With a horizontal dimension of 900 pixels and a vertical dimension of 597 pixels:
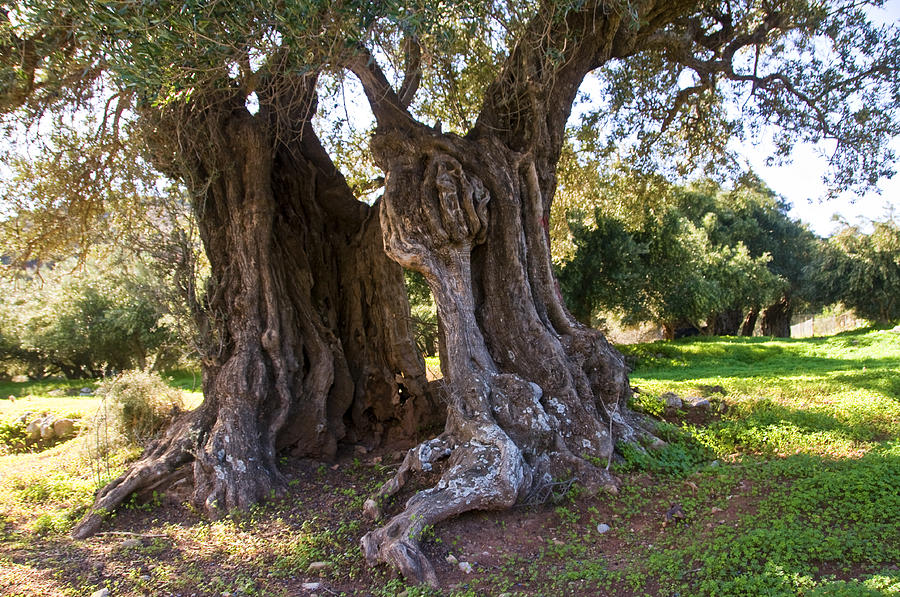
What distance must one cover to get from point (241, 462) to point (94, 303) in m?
16.1

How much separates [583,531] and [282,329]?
13.7 ft

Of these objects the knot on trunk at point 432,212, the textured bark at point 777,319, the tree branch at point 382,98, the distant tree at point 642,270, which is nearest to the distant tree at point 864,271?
the textured bark at point 777,319

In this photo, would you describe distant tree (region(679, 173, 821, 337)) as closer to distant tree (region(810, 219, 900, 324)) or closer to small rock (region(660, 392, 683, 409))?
distant tree (region(810, 219, 900, 324))

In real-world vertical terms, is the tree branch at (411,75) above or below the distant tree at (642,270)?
above

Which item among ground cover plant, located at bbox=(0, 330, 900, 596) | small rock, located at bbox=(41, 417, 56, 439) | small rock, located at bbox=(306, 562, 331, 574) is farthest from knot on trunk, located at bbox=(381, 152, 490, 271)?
small rock, located at bbox=(41, 417, 56, 439)

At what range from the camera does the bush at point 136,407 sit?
25.7 ft

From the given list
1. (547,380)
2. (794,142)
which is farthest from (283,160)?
(794,142)

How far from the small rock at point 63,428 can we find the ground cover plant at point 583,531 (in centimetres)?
Result: 210

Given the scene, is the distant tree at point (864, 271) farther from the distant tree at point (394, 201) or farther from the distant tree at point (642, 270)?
the distant tree at point (394, 201)

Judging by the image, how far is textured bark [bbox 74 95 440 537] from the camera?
5.93 meters

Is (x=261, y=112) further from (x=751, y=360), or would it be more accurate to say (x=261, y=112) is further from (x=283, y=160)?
(x=751, y=360)

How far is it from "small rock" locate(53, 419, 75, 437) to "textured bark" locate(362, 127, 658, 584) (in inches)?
244

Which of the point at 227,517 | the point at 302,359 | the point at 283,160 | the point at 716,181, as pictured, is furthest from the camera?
the point at 716,181

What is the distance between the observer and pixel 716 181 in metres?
11.6
